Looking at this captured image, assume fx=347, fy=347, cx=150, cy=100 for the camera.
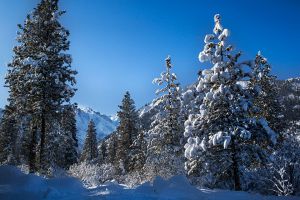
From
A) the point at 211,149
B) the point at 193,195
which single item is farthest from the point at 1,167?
the point at 211,149

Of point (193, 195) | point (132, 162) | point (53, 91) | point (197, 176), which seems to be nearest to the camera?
point (193, 195)

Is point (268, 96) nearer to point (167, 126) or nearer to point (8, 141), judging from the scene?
point (167, 126)

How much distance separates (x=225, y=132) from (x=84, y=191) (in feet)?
30.5

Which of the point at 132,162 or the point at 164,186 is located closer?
the point at 164,186

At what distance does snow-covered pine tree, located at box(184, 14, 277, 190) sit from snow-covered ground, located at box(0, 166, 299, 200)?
7.34m

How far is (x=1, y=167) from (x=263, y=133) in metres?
12.4

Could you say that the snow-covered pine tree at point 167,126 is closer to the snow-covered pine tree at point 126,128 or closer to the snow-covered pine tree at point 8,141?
the snow-covered pine tree at point 126,128

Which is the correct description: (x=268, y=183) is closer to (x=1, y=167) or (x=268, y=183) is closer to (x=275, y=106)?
(x=1, y=167)

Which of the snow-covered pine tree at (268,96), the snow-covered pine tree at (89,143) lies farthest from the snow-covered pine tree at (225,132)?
the snow-covered pine tree at (89,143)

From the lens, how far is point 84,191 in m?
9.66

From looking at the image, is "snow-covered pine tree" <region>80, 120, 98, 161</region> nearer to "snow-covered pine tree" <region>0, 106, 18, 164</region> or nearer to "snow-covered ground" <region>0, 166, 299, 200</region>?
"snow-covered pine tree" <region>0, 106, 18, 164</region>

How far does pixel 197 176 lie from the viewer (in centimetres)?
1977

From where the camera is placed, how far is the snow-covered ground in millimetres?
8828

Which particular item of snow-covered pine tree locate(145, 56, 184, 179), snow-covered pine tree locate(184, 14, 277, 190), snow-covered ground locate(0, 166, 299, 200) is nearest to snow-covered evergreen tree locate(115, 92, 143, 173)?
snow-covered pine tree locate(145, 56, 184, 179)
